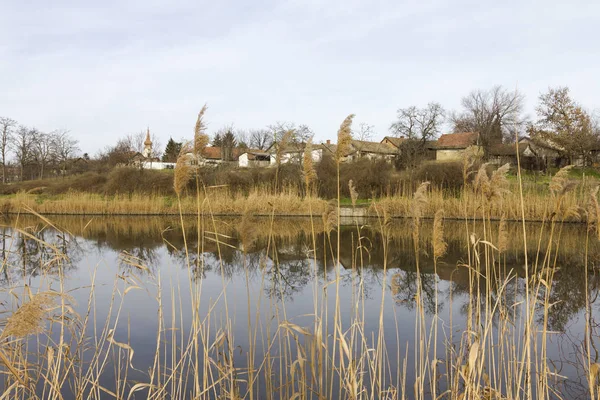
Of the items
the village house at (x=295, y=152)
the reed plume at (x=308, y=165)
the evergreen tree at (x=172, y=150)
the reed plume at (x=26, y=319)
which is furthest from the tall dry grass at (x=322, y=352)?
the evergreen tree at (x=172, y=150)

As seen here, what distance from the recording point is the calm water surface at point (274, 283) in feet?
13.0

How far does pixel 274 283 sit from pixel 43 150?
175 feet

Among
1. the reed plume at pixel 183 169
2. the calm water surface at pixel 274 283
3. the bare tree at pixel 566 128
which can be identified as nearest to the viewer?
the reed plume at pixel 183 169

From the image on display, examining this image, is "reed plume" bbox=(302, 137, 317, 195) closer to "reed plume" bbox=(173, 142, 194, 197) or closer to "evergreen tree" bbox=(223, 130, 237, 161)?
"reed plume" bbox=(173, 142, 194, 197)

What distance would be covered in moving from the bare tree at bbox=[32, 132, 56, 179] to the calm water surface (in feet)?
133

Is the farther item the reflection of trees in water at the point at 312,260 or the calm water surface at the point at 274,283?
the reflection of trees in water at the point at 312,260

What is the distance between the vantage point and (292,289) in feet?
24.4

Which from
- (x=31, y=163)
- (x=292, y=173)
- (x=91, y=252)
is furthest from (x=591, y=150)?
(x=31, y=163)

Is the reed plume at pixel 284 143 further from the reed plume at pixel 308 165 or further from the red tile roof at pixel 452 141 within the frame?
the red tile roof at pixel 452 141

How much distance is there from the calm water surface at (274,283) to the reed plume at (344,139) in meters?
0.68

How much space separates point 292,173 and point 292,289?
56.0ft

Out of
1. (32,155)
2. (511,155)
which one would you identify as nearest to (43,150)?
(32,155)

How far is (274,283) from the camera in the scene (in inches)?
281

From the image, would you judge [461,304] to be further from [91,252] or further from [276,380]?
[91,252]
